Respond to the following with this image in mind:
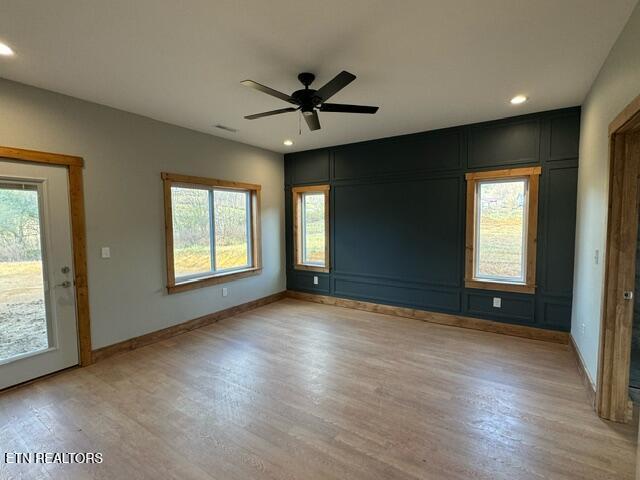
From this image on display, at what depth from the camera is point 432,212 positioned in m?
4.50

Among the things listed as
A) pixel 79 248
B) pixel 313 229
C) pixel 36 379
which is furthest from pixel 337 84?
pixel 36 379

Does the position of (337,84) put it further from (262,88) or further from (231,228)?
(231,228)

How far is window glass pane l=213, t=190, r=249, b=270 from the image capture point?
191 inches

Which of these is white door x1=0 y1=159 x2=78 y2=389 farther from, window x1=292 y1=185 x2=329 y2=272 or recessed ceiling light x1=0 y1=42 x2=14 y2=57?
window x1=292 y1=185 x2=329 y2=272

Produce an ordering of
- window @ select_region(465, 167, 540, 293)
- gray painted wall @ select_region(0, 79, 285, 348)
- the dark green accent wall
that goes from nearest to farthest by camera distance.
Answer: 1. gray painted wall @ select_region(0, 79, 285, 348)
2. the dark green accent wall
3. window @ select_region(465, 167, 540, 293)

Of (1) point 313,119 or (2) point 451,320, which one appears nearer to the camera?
(1) point 313,119

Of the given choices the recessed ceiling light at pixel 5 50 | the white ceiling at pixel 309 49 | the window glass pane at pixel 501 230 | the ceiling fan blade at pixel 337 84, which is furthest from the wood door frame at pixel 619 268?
the recessed ceiling light at pixel 5 50

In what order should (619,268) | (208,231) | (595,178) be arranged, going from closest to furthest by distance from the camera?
1. (619,268)
2. (595,178)
3. (208,231)

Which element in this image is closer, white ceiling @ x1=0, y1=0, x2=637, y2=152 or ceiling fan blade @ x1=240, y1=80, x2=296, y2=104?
white ceiling @ x1=0, y1=0, x2=637, y2=152

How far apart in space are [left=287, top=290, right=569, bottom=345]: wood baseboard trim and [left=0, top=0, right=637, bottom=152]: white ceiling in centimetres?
273

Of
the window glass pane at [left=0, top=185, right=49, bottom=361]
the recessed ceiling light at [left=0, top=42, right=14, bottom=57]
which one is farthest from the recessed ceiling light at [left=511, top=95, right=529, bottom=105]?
the window glass pane at [left=0, top=185, right=49, bottom=361]

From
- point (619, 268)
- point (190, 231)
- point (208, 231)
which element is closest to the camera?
point (619, 268)

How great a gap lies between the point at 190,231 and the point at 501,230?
4314 mm

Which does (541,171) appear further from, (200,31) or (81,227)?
(81,227)
